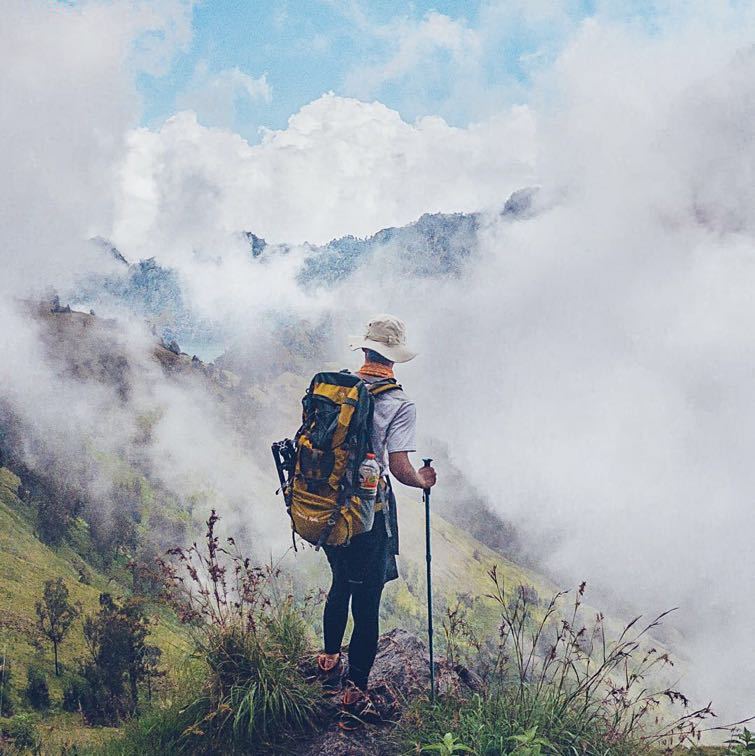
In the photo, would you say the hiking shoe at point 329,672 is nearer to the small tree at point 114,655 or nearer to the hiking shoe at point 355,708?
the hiking shoe at point 355,708

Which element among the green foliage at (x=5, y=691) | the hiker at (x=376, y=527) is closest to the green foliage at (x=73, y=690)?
the green foliage at (x=5, y=691)

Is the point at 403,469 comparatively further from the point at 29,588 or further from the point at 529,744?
the point at 29,588

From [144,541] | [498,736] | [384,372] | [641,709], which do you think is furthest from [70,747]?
[144,541]

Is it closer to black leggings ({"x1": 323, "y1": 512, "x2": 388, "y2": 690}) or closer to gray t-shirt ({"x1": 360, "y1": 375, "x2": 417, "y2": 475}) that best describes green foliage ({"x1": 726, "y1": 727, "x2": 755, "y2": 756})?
black leggings ({"x1": 323, "y1": 512, "x2": 388, "y2": 690})

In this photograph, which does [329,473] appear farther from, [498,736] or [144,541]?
[144,541]

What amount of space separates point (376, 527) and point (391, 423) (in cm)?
106

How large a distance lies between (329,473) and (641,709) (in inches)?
135

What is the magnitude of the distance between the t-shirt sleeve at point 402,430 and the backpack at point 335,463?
0.21m

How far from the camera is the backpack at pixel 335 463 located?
5.75 metres

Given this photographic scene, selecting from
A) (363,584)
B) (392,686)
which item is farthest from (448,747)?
(392,686)

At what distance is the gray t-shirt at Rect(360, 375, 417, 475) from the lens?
5852 mm

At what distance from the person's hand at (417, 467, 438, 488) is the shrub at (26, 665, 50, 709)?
269ft

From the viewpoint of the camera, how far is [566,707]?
5703 mm

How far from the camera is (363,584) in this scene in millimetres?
6113
